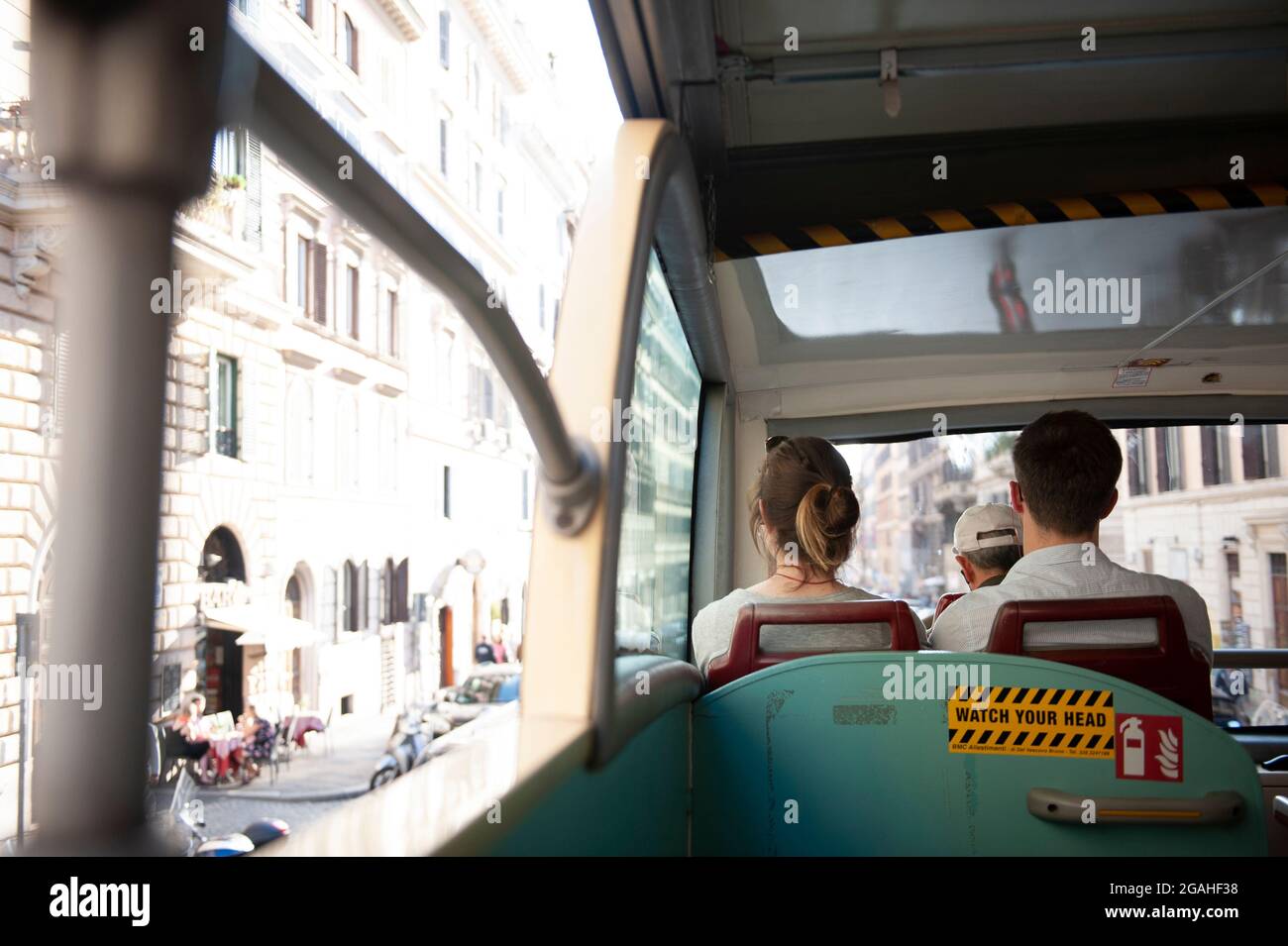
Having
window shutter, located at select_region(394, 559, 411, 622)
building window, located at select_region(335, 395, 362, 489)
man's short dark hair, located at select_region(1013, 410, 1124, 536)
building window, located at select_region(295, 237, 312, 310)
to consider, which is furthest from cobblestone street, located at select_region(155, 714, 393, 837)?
window shutter, located at select_region(394, 559, 411, 622)

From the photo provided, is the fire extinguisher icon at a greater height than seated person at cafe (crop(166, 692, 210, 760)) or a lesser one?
lesser

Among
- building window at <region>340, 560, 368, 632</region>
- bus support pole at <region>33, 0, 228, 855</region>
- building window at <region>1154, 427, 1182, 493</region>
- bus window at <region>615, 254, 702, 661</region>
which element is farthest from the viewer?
building window at <region>340, 560, 368, 632</region>

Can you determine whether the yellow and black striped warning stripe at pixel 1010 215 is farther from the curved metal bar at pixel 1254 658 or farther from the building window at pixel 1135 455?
the curved metal bar at pixel 1254 658

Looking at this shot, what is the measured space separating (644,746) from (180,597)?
1083 mm

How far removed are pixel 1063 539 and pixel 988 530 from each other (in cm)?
111

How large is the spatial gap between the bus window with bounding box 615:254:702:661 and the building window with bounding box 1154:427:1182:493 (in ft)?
6.85

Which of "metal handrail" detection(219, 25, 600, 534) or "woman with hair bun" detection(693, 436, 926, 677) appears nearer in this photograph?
"metal handrail" detection(219, 25, 600, 534)

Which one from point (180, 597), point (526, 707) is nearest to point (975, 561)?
point (526, 707)

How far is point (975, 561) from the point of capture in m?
3.38

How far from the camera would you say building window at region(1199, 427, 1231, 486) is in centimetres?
413

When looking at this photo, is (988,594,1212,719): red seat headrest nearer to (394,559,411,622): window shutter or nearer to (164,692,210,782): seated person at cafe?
(164,692,210,782): seated person at cafe

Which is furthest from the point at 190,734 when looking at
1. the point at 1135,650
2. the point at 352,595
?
the point at 352,595

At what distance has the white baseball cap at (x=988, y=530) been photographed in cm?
337

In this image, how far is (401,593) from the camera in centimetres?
2273
